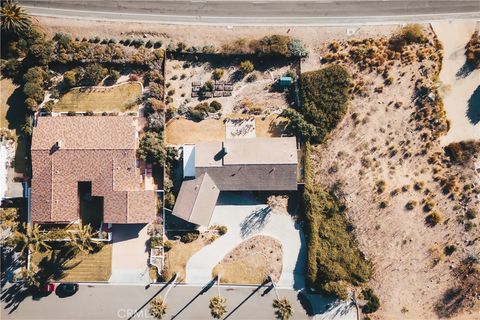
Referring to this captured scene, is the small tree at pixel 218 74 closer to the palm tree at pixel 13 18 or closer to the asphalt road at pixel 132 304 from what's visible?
the palm tree at pixel 13 18

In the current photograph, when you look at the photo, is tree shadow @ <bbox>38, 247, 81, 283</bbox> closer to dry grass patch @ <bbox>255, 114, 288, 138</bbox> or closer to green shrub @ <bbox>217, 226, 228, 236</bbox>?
green shrub @ <bbox>217, 226, 228, 236</bbox>

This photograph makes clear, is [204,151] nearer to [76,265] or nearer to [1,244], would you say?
[76,265]

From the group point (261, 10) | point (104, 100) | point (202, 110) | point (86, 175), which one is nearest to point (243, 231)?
point (202, 110)

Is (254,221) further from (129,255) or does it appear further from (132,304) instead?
(132,304)

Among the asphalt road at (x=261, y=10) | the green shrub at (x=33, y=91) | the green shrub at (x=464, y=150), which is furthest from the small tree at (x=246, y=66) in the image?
the green shrub at (x=464, y=150)

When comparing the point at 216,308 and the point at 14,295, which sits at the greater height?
the point at 216,308
